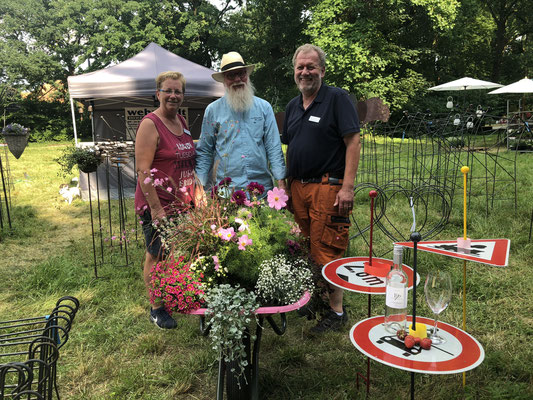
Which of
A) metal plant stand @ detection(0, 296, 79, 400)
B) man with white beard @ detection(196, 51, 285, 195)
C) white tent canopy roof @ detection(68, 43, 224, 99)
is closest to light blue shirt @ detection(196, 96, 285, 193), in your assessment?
man with white beard @ detection(196, 51, 285, 195)

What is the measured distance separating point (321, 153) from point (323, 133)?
13cm

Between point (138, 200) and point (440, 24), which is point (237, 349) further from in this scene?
point (440, 24)

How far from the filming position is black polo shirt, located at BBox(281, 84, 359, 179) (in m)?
2.53

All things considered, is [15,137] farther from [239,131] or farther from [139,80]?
[239,131]

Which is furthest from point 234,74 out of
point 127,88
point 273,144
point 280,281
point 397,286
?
point 127,88

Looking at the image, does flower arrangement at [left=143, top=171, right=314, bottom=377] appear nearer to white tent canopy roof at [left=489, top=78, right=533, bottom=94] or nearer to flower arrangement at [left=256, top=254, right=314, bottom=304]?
flower arrangement at [left=256, top=254, right=314, bottom=304]

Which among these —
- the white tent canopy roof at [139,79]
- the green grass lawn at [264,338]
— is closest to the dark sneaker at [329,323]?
the green grass lawn at [264,338]

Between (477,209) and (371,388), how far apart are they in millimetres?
4202

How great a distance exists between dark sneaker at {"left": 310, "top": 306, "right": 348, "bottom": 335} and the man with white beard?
3.66ft

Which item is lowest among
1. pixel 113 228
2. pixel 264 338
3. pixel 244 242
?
pixel 264 338

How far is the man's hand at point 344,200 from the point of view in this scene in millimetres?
2555

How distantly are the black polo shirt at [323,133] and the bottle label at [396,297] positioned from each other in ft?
4.10

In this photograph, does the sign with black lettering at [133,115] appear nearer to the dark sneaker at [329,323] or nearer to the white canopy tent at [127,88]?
the white canopy tent at [127,88]

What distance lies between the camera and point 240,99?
258cm
